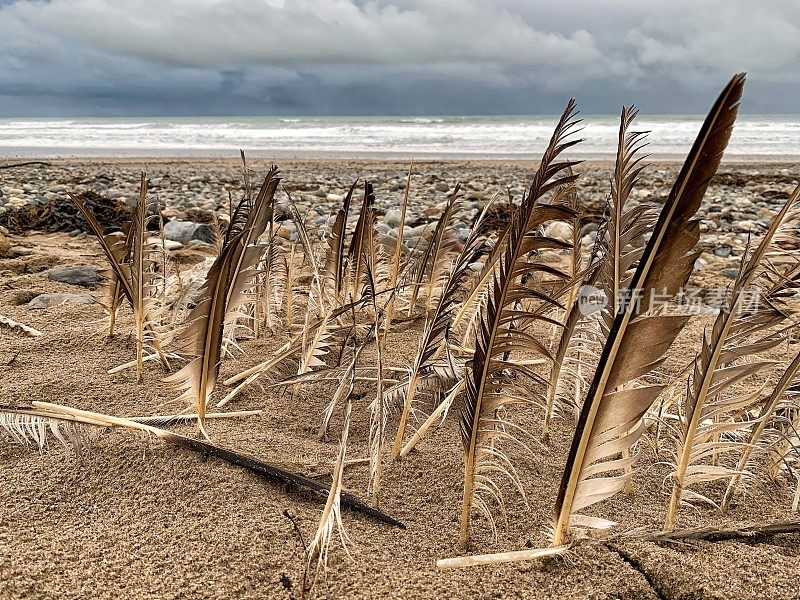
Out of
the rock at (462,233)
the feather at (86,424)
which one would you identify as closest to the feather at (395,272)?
the feather at (86,424)

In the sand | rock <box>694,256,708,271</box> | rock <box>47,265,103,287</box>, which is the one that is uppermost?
the sand

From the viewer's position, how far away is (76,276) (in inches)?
155

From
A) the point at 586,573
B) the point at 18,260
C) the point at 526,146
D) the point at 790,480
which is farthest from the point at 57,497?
the point at 526,146

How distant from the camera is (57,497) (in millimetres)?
1483

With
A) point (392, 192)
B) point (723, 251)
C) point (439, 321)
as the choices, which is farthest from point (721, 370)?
point (392, 192)

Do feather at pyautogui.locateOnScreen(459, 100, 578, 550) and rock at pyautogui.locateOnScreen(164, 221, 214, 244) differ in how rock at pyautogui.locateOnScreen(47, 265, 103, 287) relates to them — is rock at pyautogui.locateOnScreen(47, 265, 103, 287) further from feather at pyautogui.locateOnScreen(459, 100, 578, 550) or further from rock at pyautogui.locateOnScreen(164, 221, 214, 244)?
feather at pyautogui.locateOnScreen(459, 100, 578, 550)

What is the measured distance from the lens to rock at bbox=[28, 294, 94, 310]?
310 cm

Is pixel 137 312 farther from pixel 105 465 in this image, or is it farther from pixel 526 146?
pixel 526 146

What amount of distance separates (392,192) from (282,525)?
27.9ft

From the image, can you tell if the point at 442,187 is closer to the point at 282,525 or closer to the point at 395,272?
the point at 395,272

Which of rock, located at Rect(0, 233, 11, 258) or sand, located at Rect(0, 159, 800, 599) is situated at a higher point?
sand, located at Rect(0, 159, 800, 599)

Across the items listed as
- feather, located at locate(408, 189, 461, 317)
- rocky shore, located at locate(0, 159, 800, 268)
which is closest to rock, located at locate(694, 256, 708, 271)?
rocky shore, located at locate(0, 159, 800, 268)

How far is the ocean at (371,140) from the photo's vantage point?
2012cm

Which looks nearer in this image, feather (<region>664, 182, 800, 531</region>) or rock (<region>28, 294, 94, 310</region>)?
feather (<region>664, 182, 800, 531</region>)
